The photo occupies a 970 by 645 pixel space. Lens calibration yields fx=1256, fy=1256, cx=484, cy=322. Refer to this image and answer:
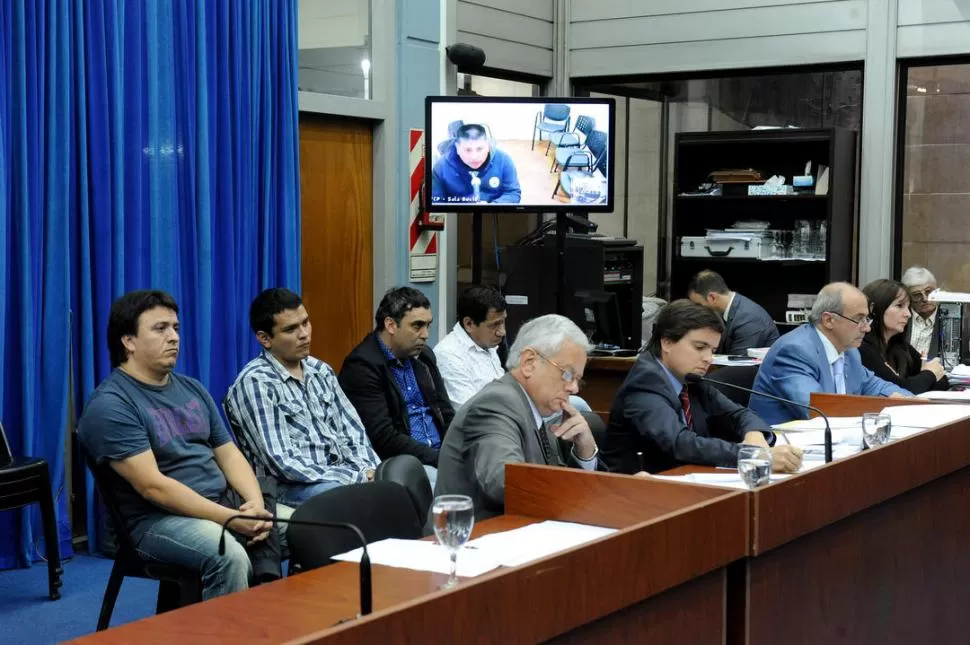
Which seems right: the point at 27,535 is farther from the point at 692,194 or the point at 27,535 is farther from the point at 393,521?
Result: the point at 692,194

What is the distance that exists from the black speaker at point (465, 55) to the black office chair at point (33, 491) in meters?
3.63

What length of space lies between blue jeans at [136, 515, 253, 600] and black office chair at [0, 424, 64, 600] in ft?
3.79

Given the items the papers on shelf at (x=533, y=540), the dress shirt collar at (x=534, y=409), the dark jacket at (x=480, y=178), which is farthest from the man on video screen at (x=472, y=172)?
the papers on shelf at (x=533, y=540)

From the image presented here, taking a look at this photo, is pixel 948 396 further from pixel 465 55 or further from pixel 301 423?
pixel 465 55

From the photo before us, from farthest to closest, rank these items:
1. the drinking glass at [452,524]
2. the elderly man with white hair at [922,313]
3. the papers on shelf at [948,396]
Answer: the elderly man with white hair at [922,313]
the papers on shelf at [948,396]
the drinking glass at [452,524]

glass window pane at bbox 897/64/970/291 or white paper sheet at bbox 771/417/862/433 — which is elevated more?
glass window pane at bbox 897/64/970/291

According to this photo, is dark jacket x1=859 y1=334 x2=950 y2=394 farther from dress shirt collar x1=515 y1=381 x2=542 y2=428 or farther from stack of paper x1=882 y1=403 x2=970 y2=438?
dress shirt collar x1=515 y1=381 x2=542 y2=428

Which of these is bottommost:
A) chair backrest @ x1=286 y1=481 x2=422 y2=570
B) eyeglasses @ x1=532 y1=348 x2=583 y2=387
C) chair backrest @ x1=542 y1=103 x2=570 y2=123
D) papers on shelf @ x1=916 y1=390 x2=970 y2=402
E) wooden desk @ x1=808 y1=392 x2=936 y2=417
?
chair backrest @ x1=286 y1=481 x2=422 y2=570

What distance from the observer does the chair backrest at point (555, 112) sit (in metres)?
6.55

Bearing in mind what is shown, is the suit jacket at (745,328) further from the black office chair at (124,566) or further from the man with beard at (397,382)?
the black office chair at (124,566)

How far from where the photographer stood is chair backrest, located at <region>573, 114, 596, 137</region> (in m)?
6.57

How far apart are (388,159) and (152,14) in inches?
75.6

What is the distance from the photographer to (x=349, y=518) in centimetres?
301

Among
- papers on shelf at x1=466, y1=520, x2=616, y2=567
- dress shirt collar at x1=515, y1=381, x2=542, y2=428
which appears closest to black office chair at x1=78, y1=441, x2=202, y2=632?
dress shirt collar at x1=515, y1=381, x2=542, y2=428
